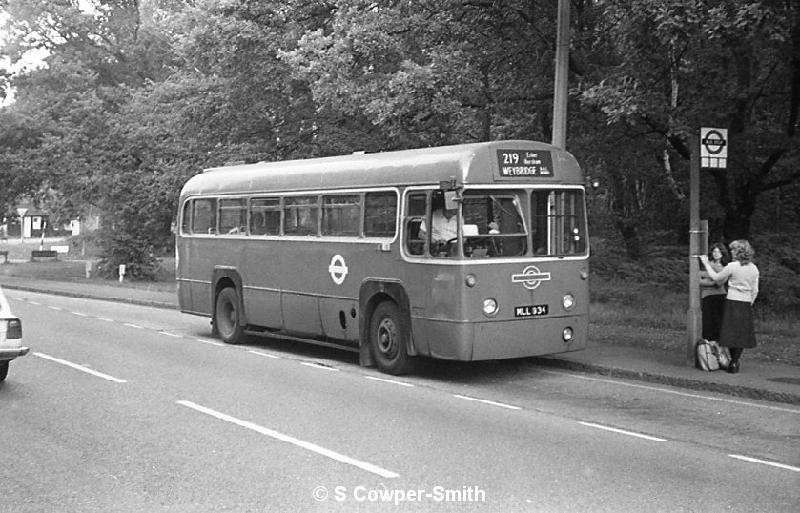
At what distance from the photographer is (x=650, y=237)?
1270 inches

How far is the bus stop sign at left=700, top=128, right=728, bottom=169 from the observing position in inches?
524

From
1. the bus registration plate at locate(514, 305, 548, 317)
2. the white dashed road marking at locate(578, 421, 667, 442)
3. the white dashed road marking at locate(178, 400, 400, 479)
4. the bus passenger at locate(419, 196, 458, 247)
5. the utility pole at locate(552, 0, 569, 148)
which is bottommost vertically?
the white dashed road marking at locate(578, 421, 667, 442)

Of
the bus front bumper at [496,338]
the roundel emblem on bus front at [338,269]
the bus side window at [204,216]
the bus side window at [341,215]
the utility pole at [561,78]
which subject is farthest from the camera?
the bus side window at [204,216]

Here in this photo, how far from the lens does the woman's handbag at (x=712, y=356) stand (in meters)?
13.0

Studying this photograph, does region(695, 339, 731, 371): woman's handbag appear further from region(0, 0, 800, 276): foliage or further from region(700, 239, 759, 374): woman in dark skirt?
region(0, 0, 800, 276): foliage

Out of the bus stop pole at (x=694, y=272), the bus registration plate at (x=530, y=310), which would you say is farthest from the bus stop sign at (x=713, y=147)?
the bus registration plate at (x=530, y=310)

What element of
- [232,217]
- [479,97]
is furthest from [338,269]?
[479,97]

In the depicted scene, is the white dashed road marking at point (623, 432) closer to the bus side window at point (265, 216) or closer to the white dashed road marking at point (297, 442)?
the white dashed road marking at point (297, 442)

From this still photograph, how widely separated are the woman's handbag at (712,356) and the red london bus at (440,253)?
149cm

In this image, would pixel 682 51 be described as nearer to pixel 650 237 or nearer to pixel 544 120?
pixel 544 120

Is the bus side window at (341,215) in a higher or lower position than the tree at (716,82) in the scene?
lower

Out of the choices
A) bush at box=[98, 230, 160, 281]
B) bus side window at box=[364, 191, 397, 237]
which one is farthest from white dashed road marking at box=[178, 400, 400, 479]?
bush at box=[98, 230, 160, 281]

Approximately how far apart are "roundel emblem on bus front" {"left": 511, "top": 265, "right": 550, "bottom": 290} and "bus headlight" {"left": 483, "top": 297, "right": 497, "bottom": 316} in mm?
397

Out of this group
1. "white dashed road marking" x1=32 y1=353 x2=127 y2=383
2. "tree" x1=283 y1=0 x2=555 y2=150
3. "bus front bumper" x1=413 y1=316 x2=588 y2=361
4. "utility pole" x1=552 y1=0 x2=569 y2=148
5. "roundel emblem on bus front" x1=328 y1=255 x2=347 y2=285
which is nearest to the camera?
"bus front bumper" x1=413 y1=316 x2=588 y2=361
